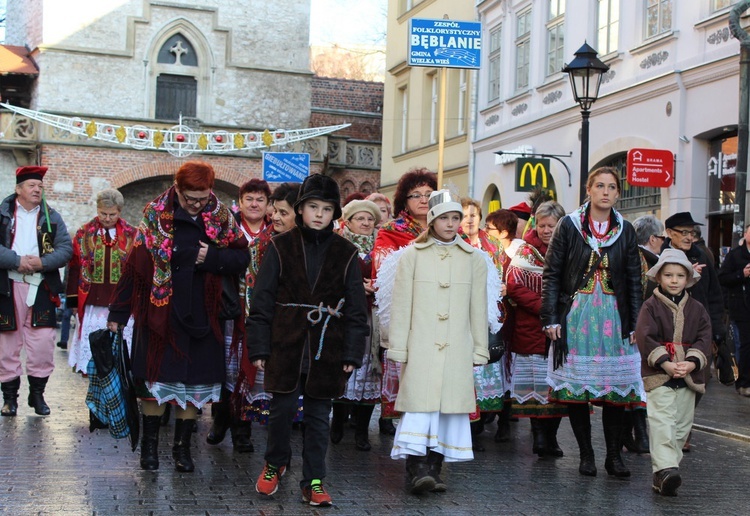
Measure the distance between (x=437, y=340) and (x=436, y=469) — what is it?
2.66ft

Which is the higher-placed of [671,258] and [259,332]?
[671,258]

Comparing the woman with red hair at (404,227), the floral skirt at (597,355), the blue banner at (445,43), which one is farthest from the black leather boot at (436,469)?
the blue banner at (445,43)

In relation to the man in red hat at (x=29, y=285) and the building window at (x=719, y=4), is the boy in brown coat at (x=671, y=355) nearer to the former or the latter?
the man in red hat at (x=29, y=285)

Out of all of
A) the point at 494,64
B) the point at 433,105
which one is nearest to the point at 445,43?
the point at 494,64

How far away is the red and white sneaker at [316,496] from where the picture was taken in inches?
272

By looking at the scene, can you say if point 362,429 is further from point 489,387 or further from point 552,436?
point 552,436

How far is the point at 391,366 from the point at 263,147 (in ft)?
106

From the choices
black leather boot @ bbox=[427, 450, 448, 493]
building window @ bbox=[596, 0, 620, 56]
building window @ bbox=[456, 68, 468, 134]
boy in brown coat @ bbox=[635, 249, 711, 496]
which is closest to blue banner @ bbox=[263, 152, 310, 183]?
building window @ bbox=[596, 0, 620, 56]

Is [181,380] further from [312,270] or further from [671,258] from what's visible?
[671,258]

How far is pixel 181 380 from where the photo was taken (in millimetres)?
8023

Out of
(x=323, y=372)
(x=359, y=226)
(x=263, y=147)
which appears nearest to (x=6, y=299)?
(x=359, y=226)

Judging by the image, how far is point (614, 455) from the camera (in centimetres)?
838

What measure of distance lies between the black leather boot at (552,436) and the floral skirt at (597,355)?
3.24 ft

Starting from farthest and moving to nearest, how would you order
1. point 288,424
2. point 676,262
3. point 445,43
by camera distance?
point 445,43
point 676,262
point 288,424
